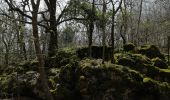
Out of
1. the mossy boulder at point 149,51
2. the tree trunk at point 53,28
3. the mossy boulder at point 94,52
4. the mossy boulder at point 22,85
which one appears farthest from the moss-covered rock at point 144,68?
the tree trunk at point 53,28

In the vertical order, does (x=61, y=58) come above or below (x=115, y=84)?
above

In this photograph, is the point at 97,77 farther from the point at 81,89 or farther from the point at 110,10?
the point at 110,10

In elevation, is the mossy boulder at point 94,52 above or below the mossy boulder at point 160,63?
above

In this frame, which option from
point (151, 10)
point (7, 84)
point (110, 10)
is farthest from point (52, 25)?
point (151, 10)

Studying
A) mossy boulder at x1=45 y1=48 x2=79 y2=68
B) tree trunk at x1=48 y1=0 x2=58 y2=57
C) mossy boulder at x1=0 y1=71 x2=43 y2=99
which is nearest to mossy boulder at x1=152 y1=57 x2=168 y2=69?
mossy boulder at x1=45 y1=48 x2=79 y2=68

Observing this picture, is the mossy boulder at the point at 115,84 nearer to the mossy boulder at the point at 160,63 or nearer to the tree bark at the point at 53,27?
the mossy boulder at the point at 160,63

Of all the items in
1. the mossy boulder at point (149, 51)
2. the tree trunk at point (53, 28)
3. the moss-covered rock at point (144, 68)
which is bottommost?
the moss-covered rock at point (144, 68)

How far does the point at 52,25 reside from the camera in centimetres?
2444

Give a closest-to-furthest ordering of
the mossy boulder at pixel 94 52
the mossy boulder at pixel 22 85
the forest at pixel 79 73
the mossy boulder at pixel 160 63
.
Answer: the forest at pixel 79 73 → the mossy boulder at pixel 22 85 → the mossy boulder at pixel 160 63 → the mossy boulder at pixel 94 52

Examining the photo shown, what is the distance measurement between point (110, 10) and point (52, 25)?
4.51 metres

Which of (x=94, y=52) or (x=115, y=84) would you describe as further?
(x=94, y=52)

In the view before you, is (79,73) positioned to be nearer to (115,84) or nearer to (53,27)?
(115,84)

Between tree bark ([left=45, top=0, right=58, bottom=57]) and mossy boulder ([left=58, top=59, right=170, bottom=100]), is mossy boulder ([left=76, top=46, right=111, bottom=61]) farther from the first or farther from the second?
mossy boulder ([left=58, top=59, right=170, bottom=100])

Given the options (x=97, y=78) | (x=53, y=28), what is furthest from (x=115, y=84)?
(x=53, y=28)
